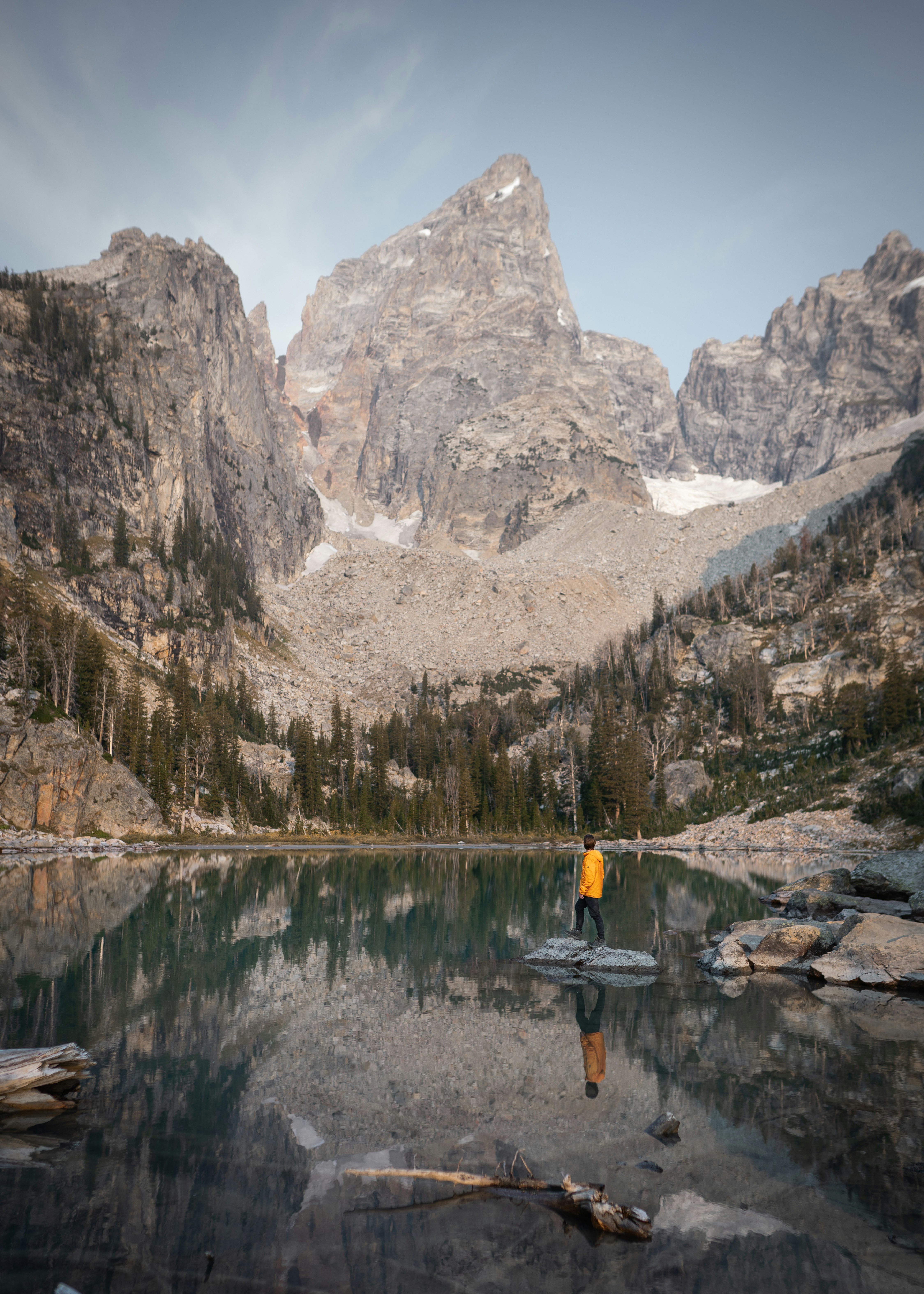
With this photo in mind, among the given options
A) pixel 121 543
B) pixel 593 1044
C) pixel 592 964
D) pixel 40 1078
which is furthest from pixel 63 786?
pixel 121 543

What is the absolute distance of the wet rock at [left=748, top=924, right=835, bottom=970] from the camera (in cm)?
1950

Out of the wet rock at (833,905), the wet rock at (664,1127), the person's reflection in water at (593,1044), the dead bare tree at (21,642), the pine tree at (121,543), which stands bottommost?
the wet rock at (833,905)

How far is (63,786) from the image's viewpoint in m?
68.0

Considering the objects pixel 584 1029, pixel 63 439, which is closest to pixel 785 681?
pixel 584 1029

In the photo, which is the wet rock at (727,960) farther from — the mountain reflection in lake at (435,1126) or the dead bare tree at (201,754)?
the dead bare tree at (201,754)

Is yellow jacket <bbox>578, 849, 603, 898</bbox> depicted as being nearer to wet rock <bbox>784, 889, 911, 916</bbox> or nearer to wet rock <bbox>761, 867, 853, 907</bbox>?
wet rock <bbox>784, 889, 911, 916</bbox>

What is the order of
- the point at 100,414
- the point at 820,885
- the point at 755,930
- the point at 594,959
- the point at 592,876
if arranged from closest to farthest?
1. the point at 594,959
2. the point at 592,876
3. the point at 755,930
4. the point at 820,885
5. the point at 100,414

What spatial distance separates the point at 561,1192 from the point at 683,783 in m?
100

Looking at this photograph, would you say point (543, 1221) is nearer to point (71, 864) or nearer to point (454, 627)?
point (71, 864)

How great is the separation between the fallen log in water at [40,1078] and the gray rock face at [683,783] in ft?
314

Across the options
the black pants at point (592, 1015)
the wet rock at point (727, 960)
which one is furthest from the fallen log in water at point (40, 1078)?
the wet rock at point (727, 960)

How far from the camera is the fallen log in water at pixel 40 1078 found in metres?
9.12

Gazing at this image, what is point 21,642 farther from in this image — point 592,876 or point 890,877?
point 890,877

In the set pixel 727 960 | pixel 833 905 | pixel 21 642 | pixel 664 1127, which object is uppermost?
pixel 21 642
